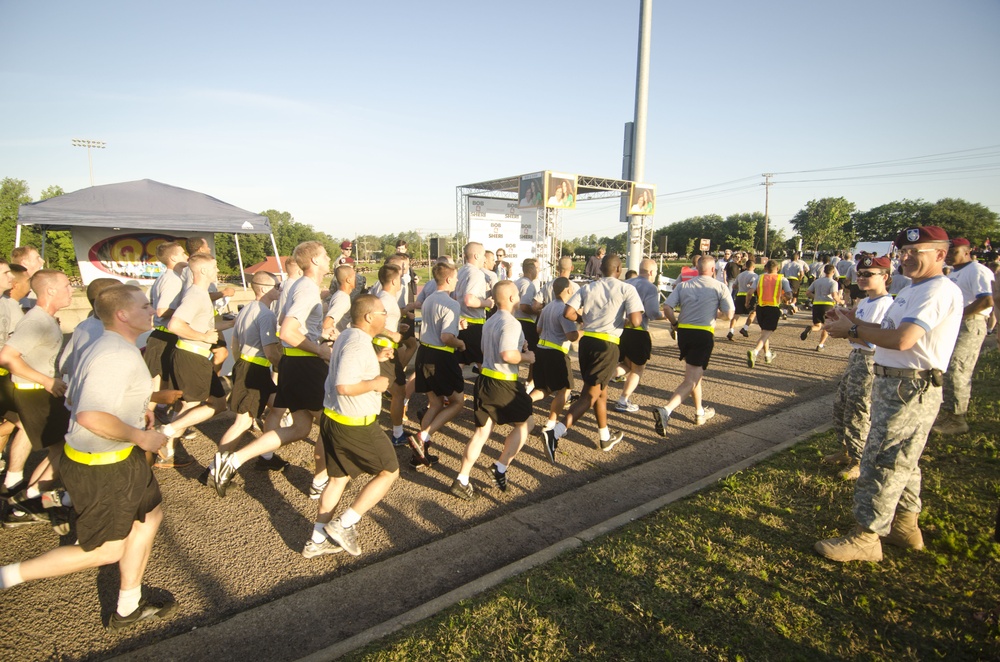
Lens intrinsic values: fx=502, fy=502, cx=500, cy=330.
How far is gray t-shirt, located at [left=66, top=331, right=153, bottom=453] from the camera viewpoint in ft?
8.44

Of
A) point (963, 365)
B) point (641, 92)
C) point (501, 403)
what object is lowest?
point (501, 403)

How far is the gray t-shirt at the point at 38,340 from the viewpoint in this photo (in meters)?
3.59

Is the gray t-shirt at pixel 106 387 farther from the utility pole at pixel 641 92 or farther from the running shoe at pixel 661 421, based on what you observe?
the utility pole at pixel 641 92

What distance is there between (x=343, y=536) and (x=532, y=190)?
2325cm

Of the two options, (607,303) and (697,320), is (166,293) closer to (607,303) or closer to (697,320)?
(607,303)

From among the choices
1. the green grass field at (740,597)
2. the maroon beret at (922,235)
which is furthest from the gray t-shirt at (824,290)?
the maroon beret at (922,235)

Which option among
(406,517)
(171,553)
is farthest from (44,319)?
Result: (406,517)

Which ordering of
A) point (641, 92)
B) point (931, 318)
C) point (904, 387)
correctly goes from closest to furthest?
point (931, 318) < point (904, 387) < point (641, 92)

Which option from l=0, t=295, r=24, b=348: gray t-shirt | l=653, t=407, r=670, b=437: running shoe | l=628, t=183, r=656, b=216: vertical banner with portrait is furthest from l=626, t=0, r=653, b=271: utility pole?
l=0, t=295, r=24, b=348: gray t-shirt

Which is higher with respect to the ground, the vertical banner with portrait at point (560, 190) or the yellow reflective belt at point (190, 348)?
the vertical banner with portrait at point (560, 190)

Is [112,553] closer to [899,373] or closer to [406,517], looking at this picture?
[406,517]

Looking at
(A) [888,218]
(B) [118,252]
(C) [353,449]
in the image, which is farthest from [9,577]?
(A) [888,218]

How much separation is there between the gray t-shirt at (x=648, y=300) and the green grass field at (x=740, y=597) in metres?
2.89

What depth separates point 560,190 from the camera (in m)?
24.5
